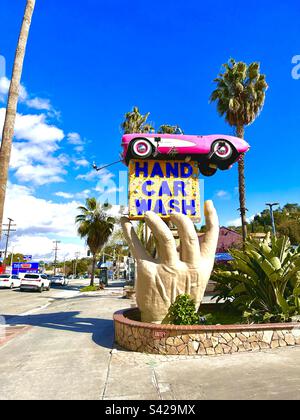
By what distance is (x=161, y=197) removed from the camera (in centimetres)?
887

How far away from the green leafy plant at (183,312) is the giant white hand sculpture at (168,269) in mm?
167

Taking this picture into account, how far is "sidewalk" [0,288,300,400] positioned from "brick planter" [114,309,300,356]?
0.76 ft

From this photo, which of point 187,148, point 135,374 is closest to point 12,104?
point 187,148

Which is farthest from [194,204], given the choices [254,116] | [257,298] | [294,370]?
[254,116]

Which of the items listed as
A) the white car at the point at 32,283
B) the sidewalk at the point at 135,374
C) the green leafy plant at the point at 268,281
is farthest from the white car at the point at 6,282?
the green leafy plant at the point at 268,281

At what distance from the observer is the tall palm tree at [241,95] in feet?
63.2

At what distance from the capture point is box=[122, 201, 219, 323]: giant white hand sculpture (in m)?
7.38

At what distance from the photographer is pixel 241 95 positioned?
1952cm

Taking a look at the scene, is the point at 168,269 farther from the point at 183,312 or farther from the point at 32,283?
the point at 32,283

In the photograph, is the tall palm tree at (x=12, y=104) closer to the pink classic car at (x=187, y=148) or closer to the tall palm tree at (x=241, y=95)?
the pink classic car at (x=187, y=148)

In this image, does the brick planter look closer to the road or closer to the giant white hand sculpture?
the giant white hand sculpture

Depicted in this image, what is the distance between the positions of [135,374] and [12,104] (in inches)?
249

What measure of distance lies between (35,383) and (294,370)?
151 inches
